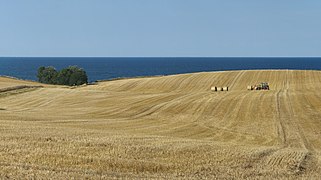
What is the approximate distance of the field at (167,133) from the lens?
1798 centimetres

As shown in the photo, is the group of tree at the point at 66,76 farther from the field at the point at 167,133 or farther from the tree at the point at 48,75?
the field at the point at 167,133

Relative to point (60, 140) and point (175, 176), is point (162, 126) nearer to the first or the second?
point (60, 140)

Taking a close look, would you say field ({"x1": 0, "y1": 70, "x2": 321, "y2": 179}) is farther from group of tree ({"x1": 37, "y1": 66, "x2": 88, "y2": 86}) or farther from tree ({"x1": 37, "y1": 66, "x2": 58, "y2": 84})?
Answer: tree ({"x1": 37, "y1": 66, "x2": 58, "y2": 84})

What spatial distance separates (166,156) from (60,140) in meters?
5.69

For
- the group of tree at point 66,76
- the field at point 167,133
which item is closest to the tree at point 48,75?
the group of tree at point 66,76

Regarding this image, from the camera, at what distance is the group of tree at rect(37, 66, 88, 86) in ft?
352

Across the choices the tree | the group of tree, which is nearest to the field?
the group of tree

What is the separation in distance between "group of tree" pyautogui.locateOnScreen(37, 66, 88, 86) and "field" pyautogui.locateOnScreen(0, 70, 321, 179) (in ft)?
98.6

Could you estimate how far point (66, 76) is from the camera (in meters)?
111

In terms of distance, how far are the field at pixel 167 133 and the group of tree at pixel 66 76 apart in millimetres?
30048

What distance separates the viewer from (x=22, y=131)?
1063 inches

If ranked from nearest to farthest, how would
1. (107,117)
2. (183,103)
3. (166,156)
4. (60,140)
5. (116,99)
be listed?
(166,156)
(60,140)
(107,117)
(183,103)
(116,99)

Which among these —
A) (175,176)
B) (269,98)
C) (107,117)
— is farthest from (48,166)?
(269,98)

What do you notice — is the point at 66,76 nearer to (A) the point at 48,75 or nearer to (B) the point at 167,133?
(A) the point at 48,75
